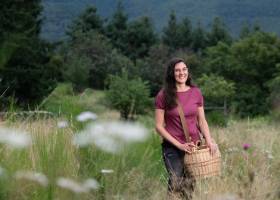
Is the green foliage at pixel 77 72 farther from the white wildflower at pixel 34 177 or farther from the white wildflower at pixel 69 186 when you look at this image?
the white wildflower at pixel 69 186

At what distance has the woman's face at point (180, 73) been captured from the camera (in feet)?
16.6

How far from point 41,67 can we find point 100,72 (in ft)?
74.3

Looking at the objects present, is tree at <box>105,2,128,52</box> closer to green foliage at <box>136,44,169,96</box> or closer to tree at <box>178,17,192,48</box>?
tree at <box>178,17,192,48</box>

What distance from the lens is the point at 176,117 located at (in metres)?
5.04

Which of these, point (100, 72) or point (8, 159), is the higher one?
point (8, 159)

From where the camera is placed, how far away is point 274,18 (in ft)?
439

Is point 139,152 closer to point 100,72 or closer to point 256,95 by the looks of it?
point 256,95

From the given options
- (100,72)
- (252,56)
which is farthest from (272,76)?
(100,72)

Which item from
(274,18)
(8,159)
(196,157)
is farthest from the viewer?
(274,18)

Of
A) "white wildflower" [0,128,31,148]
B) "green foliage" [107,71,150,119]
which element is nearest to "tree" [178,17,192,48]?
"green foliage" [107,71,150,119]

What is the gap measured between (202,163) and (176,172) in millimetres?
224

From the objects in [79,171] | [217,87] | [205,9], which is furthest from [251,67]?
[205,9]

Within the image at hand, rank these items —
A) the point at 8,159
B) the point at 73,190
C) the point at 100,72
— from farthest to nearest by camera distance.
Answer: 1. the point at 100,72
2. the point at 8,159
3. the point at 73,190

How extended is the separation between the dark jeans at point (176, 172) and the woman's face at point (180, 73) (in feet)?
1.58
